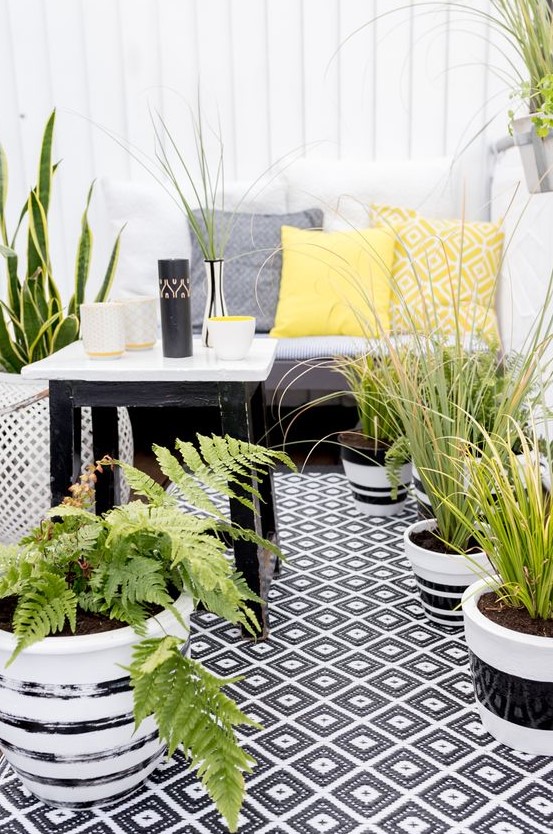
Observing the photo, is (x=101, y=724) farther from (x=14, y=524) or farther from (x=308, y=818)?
(x=14, y=524)

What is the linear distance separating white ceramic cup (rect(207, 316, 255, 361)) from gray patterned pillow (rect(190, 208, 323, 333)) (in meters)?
1.33

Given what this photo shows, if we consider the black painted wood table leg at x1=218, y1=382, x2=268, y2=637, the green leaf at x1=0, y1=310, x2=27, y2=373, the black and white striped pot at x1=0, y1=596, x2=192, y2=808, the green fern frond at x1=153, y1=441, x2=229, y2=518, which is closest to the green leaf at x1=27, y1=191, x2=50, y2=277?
the green leaf at x1=0, y1=310, x2=27, y2=373

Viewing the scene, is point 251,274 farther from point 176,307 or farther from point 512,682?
point 512,682

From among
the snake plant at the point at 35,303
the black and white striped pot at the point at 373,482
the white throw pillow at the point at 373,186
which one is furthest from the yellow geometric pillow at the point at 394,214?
the snake plant at the point at 35,303

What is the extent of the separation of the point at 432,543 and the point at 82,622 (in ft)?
2.73

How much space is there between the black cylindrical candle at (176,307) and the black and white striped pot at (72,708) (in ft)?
2.30

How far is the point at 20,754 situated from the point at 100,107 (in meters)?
2.96

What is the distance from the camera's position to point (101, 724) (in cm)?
115

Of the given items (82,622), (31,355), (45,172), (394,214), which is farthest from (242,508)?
(394,214)

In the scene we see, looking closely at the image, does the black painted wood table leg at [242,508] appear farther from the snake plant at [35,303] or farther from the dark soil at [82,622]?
the snake plant at [35,303]

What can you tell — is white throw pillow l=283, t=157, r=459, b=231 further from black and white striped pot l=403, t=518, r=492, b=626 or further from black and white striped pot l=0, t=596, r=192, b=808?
black and white striped pot l=0, t=596, r=192, b=808

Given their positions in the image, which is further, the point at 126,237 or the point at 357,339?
the point at 126,237

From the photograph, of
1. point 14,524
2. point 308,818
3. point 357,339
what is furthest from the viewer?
point 357,339

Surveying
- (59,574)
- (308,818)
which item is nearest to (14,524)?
(59,574)
